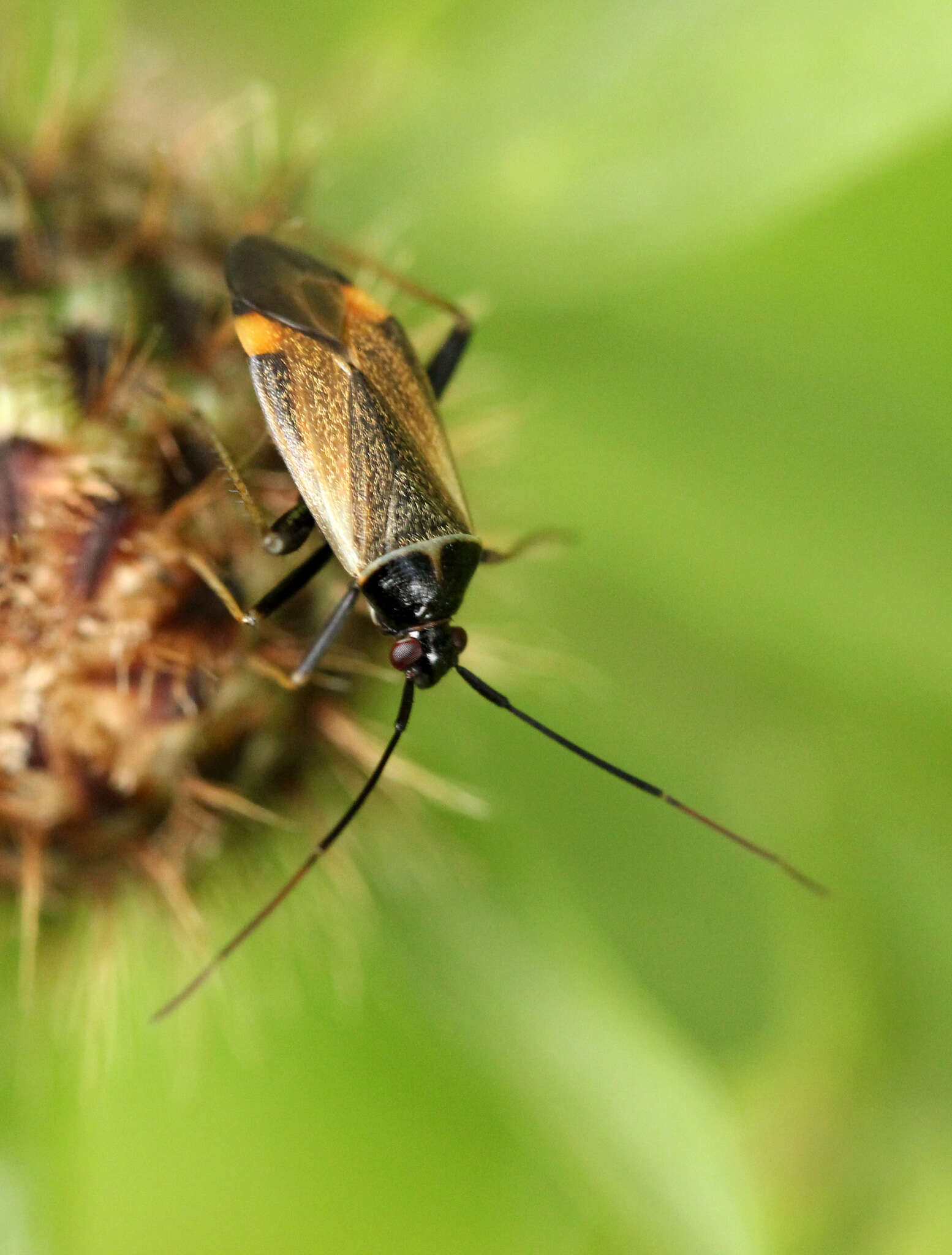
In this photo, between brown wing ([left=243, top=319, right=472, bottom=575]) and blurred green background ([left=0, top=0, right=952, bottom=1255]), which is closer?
brown wing ([left=243, top=319, right=472, bottom=575])

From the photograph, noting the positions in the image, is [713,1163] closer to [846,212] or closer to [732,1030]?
[732,1030]

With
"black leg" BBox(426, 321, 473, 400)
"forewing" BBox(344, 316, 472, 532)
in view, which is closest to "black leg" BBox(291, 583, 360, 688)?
"forewing" BBox(344, 316, 472, 532)

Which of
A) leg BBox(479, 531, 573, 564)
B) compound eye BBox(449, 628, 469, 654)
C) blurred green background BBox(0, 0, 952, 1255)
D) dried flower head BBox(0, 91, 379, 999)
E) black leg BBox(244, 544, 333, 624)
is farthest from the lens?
blurred green background BBox(0, 0, 952, 1255)

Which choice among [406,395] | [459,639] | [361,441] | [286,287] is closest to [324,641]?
[459,639]

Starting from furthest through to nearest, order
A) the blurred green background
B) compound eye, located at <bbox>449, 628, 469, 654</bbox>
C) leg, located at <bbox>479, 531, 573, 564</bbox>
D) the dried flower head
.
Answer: the blurred green background
leg, located at <bbox>479, 531, 573, 564</bbox>
compound eye, located at <bbox>449, 628, 469, 654</bbox>
the dried flower head

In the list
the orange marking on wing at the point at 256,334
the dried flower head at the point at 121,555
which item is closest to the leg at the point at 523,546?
the dried flower head at the point at 121,555

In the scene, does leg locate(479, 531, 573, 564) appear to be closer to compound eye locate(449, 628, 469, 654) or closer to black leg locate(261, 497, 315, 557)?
compound eye locate(449, 628, 469, 654)

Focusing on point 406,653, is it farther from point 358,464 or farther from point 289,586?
point 358,464
